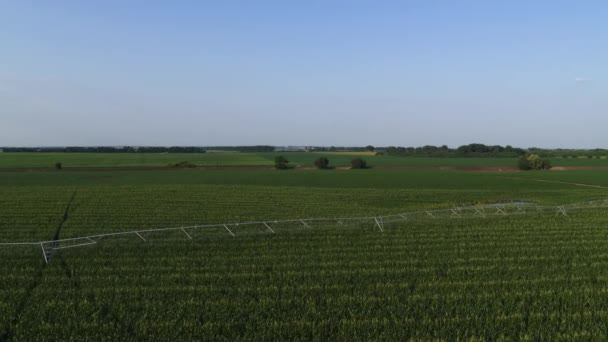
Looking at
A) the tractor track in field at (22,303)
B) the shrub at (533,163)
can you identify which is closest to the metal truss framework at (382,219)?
the tractor track in field at (22,303)

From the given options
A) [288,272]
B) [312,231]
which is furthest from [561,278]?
[312,231]

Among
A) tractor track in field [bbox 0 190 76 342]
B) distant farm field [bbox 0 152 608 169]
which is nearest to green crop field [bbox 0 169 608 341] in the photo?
tractor track in field [bbox 0 190 76 342]

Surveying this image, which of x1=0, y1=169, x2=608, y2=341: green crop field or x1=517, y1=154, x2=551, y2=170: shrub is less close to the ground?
x1=517, y1=154, x2=551, y2=170: shrub

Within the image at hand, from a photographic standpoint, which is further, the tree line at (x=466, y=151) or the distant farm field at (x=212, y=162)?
the tree line at (x=466, y=151)

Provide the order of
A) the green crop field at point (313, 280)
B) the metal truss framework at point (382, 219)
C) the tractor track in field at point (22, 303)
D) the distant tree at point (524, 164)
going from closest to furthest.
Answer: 1. the tractor track in field at point (22, 303)
2. the green crop field at point (313, 280)
3. the metal truss framework at point (382, 219)
4. the distant tree at point (524, 164)

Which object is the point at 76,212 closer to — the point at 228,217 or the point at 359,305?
the point at 228,217

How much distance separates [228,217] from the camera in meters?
25.6

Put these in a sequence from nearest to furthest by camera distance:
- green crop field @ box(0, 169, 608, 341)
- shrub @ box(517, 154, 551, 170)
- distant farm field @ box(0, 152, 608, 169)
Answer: green crop field @ box(0, 169, 608, 341) → shrub @ box(517, 154, 551, 170) → distant farm field @ box(0, 152, 608, 169)

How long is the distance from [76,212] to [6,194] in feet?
42.0

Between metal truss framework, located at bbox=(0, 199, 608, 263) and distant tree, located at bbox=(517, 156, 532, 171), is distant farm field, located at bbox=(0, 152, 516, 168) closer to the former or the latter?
distant tree, located at bbox=(517, 156, 532, 171)

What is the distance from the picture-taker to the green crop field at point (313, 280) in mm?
9273

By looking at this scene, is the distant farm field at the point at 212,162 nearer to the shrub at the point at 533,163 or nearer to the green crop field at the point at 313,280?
the shrub at the point at 533,163

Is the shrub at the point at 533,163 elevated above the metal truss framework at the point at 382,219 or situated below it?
above

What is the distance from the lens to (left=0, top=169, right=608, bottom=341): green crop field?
9.27m
